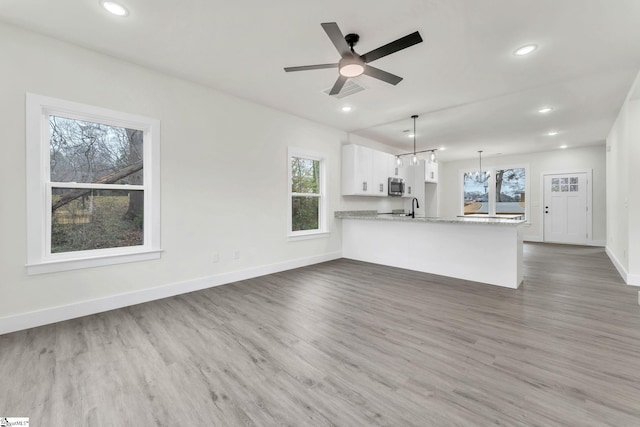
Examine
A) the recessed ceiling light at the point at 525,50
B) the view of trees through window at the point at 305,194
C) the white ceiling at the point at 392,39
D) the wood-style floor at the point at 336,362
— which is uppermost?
the white ceiling at the point at 392,39

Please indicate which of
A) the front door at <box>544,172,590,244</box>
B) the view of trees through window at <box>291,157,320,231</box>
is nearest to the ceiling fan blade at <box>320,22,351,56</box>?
the view of trees through window at <box>291,157,320,231</box>

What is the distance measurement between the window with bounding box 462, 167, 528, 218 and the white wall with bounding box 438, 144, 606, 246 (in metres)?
0.20

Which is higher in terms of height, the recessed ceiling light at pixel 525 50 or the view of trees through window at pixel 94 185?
the recessed ceiling light at pixel 525 50

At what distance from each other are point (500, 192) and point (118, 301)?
33.0 feet

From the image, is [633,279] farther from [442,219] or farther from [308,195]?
[308,195]

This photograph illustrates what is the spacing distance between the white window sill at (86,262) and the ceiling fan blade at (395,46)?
320cm

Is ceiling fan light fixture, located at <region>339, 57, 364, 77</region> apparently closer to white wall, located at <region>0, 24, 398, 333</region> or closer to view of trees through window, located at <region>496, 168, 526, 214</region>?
white wall, located at <region>0, 24, 398, 333</region>

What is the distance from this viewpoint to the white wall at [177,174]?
255 cm

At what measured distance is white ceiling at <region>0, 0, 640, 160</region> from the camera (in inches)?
89.9

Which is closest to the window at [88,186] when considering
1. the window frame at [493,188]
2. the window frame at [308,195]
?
the window frame at [308,195]

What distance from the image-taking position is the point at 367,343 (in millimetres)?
2316

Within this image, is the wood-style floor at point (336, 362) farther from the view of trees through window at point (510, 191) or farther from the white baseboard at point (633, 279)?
the view of trees through window at point (510, 191)

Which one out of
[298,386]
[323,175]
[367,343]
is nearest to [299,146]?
[323,175]

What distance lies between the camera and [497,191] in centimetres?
888
